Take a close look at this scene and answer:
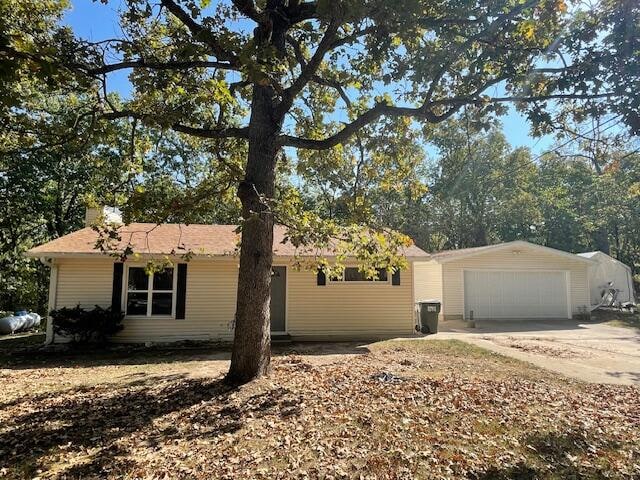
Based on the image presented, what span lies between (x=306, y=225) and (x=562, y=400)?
14.2 ft

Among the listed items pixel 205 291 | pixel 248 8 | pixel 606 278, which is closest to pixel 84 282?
pixel 205 291

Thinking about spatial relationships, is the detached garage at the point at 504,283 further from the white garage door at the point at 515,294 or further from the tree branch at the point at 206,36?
the tree branch at the point at 206,36

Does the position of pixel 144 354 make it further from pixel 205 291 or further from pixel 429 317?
pixel 429 317

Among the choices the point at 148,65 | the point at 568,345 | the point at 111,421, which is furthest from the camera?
the point at 568,345

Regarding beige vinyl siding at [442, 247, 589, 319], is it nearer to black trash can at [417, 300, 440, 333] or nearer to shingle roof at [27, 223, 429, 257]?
black trash can at [417, 300, 440, 333]

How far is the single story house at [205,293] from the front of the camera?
456 inches

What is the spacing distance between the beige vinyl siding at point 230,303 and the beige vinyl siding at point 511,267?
231 inches

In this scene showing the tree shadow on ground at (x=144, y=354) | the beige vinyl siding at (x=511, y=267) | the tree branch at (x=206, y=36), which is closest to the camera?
the tree branch at (x=206, y=36)

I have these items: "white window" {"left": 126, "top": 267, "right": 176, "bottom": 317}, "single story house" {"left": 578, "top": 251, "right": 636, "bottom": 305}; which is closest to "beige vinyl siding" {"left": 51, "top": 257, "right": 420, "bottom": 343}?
"white window" {"left": 126, "top": 267, "right": 176, "bottom": 317}

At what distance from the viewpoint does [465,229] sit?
34.3 meters

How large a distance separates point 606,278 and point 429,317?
16301 millimetres

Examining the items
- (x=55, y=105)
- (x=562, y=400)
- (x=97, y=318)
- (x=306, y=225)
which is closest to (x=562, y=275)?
(x=562, y=400)

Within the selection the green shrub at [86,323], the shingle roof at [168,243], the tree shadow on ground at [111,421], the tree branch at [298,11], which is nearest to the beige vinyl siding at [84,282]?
the green shrub at [86,323]

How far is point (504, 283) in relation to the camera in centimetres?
1858
